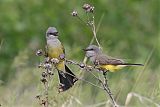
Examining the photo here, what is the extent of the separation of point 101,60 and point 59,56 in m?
0.24

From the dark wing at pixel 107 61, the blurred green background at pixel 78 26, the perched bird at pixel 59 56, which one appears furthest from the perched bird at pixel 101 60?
the blurred green background at pixel 78 26

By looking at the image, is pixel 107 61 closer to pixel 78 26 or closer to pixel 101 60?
pixel 101 60

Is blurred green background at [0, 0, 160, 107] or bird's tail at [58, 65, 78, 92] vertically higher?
blurred green background at [0, 0, 160, 107]

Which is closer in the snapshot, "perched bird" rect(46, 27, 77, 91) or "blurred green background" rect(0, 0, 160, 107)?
"perched bird" rect(46, 27, 77, 91)

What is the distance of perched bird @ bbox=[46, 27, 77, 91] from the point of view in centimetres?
465

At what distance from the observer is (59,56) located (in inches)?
185

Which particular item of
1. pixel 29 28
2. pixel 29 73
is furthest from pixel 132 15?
pixel 29 73

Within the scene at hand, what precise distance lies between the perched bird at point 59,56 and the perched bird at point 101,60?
0.15m

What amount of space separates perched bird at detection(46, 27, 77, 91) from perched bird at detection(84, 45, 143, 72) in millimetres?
146

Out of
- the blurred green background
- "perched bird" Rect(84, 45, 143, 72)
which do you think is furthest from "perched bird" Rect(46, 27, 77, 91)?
the blurred green background

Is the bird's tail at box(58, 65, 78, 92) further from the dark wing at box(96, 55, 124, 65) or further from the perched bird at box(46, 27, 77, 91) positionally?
the dark wing at box(96, 55, 124, 65)

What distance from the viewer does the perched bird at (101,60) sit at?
4614 mm

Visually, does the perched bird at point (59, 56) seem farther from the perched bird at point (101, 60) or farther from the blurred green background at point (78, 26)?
the blurred green background at point (78, 26)

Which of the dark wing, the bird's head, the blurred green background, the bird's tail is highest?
the blurred green background
